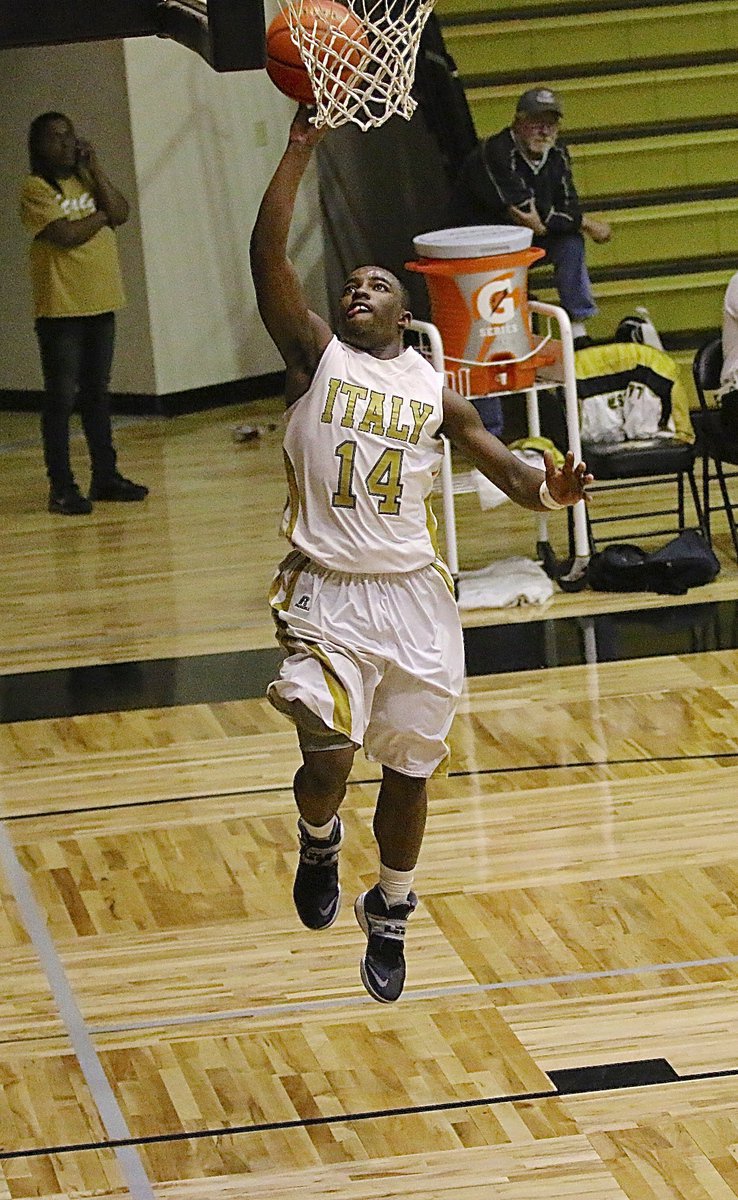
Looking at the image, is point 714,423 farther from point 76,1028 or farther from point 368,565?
point 76,1028

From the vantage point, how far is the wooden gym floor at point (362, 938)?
136 inches

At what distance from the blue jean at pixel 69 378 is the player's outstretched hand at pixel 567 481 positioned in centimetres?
548

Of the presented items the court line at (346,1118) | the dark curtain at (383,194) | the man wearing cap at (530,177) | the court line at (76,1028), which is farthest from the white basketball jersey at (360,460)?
the dark curtain at (383,194)

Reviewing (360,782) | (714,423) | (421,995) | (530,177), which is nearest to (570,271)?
(530,177)

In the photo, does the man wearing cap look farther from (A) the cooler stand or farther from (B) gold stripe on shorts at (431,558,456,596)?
(B) gold stripe on shorts at (431,558,456,596)

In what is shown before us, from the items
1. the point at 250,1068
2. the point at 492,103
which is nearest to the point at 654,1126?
the point at 250,1068

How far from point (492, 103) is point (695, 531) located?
125 inches

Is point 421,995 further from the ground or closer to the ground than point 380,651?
closer to the ground

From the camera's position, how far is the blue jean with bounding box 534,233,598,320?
8.14 meters

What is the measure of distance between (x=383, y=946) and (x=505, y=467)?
97cm

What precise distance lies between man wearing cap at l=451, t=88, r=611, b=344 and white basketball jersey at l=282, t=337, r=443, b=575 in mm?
4398

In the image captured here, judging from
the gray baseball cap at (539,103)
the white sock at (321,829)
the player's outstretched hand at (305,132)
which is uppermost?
the player's outstretched hand at (305,132)

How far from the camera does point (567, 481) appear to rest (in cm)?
338

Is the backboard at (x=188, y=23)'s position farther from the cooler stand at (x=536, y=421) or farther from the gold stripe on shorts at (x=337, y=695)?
the cooler stand at (x=536, y=421)
